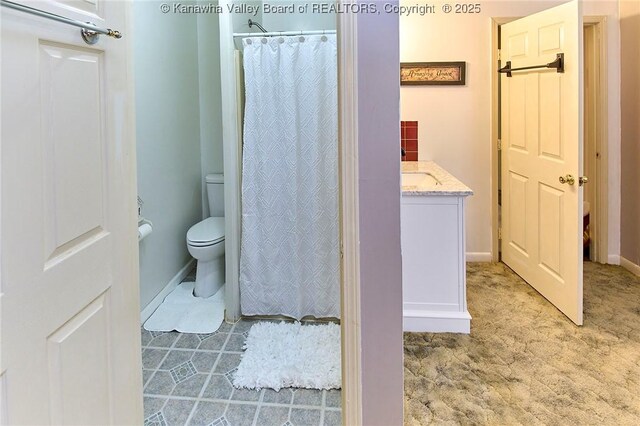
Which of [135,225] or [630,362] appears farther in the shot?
[630,362]

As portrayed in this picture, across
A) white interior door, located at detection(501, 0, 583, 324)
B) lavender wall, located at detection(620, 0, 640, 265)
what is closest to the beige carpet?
white interior door, located at detection(501, 0, 583, 324)

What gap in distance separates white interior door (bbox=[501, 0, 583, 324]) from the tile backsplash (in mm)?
702

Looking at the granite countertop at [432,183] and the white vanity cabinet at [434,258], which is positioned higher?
the granite countertop at [432,183]

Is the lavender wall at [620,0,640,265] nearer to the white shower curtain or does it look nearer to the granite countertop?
the granite countertop

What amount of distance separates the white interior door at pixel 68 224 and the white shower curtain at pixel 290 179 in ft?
4.19

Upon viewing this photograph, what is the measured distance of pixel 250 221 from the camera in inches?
106

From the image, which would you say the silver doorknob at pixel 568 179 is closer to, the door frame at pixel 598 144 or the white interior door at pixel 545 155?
the white interior door at pixel 545 155

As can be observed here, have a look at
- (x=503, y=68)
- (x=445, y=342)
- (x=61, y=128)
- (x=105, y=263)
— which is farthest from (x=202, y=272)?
(x=503, y=68)

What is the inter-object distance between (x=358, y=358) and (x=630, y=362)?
5.76ft

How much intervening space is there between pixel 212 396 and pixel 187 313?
2.89 ft

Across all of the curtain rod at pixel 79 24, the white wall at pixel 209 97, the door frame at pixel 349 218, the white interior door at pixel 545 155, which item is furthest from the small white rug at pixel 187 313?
the white interior door at pixel 545 155

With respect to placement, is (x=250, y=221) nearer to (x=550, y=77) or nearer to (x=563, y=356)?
(x=563, y=356)

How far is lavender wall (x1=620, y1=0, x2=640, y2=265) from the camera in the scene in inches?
137

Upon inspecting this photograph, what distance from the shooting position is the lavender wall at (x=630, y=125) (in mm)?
3492
